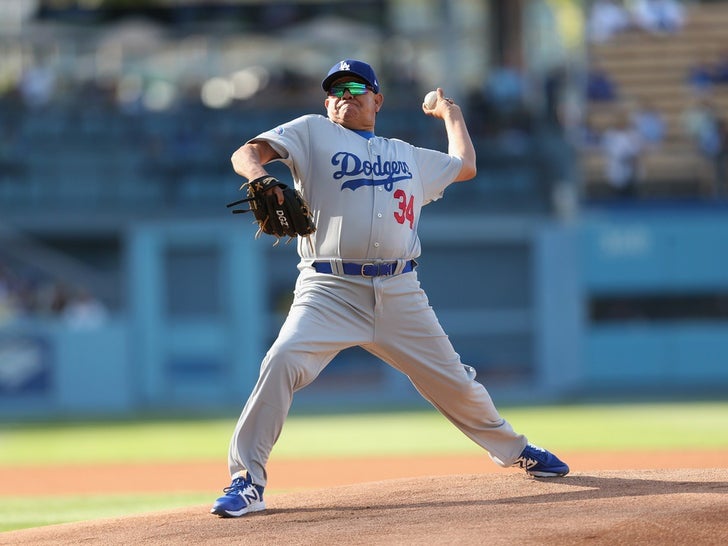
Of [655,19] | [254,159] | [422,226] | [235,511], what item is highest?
[655,19]

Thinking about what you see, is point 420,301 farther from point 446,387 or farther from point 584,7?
point 584,7

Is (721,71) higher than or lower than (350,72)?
higher

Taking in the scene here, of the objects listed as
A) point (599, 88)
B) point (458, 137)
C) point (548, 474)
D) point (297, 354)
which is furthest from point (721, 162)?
point (297, 354)

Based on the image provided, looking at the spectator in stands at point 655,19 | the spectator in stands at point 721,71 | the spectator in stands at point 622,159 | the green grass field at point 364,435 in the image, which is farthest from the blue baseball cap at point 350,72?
the spectator in stands at point 655,19

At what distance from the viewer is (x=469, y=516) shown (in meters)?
5.00

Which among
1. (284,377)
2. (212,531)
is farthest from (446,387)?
(212,531)

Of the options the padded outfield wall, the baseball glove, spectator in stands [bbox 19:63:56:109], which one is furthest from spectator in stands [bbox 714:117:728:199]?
the baseball glove

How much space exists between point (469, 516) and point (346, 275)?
44.1 inches

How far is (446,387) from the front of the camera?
5480 millimetres

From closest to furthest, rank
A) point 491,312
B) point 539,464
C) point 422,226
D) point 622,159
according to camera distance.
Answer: point 539,464, point 422,226, point 491,312, point 622,159

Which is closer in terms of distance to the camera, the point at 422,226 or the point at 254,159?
the point at 254,159

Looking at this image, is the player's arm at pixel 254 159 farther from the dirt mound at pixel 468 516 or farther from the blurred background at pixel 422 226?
the blurred background at pixel 422 226

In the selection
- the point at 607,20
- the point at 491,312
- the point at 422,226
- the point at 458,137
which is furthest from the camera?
the point at 607,20

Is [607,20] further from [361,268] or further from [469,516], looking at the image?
[469,516]
